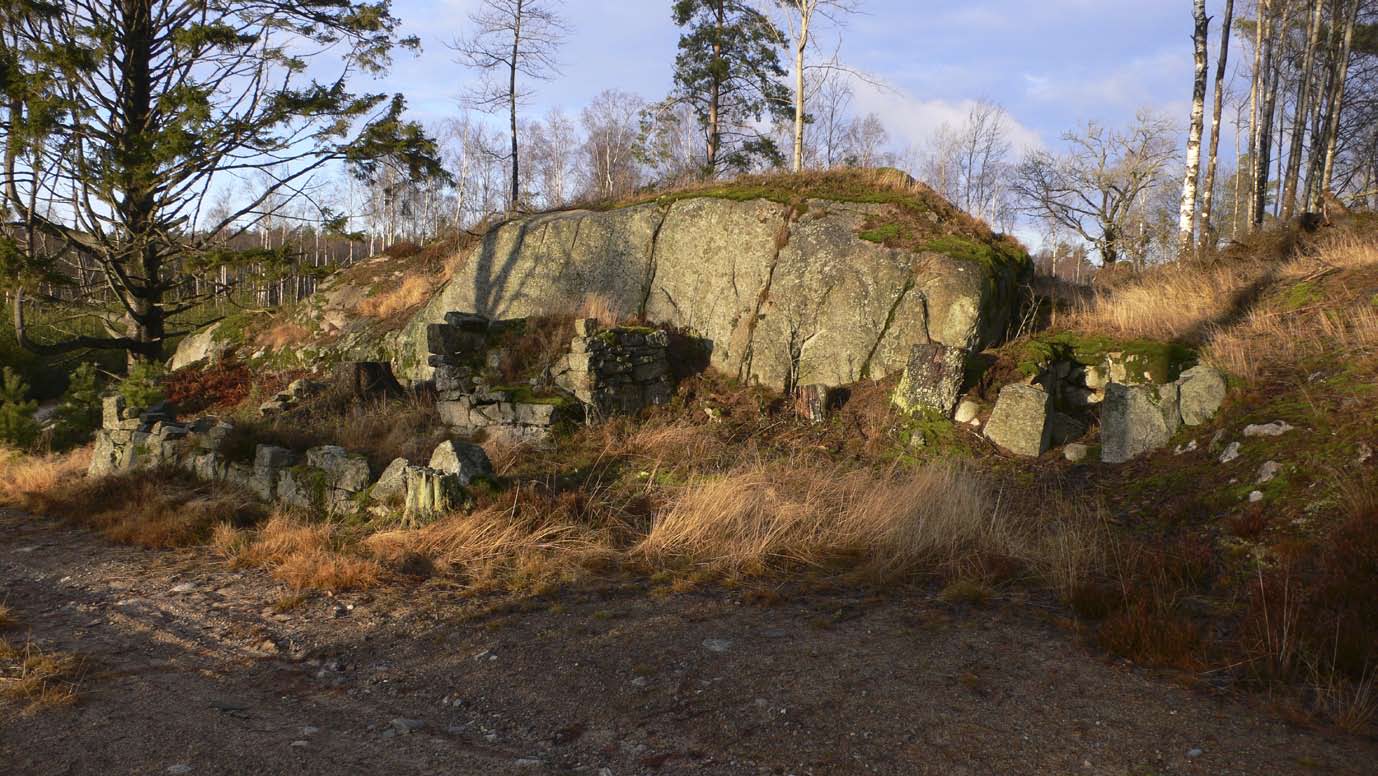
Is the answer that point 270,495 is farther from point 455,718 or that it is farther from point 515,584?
point 455,718

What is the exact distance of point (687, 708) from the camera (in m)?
4.06

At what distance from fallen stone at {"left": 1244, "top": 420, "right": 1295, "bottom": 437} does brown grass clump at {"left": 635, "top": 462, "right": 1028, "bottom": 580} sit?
2445 mm

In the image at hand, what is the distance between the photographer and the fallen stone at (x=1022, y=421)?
9039mm

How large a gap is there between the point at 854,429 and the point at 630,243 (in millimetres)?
6275

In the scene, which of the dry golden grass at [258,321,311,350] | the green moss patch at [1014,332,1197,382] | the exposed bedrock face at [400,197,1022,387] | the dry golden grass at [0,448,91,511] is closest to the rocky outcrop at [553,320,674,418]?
the exposed bedrock face at [400,197,1022,387]

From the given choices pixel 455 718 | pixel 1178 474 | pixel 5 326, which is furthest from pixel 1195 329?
pixel 5 326

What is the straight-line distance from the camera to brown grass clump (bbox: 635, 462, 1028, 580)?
6348mm

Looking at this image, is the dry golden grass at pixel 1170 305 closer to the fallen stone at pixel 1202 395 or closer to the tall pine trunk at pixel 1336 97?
the fallen stone at pixel 1202 395

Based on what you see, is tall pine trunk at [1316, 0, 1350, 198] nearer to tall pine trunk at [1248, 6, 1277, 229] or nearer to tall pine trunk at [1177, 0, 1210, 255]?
tall pine trunk at [1248, 6, 1277, 229]

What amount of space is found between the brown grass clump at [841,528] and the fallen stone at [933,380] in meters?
2.14

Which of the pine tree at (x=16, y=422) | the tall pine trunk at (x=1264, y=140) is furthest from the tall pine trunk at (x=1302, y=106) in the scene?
the pine tree at (x=16, y=422)

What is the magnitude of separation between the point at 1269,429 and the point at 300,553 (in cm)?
904

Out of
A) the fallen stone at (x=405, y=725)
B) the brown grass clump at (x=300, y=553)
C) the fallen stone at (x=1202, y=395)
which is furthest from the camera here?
the fallen stone at (x=1202, y=395)

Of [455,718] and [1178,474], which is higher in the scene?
[1178,474]
